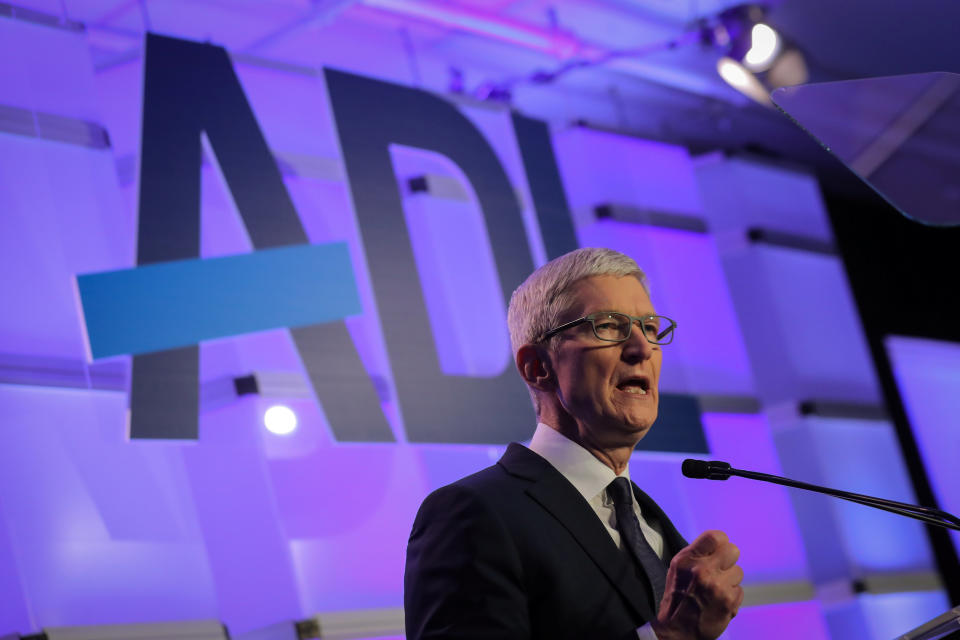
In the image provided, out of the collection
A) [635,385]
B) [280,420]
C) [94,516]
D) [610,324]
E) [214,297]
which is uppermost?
[214,297]

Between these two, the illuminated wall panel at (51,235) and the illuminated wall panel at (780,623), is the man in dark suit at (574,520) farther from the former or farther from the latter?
the illuminated wall panel at (780,623)

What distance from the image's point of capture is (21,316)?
3305 millimetres

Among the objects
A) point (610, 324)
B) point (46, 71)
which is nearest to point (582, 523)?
point (610, 324)

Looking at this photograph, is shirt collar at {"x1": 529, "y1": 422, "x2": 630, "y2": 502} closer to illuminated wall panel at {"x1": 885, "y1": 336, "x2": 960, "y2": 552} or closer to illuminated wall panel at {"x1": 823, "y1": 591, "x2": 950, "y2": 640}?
illuminated wall panel at {"x1": 823, "y1": 591, "x2": 950, "y2": 640}

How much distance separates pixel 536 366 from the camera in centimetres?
197

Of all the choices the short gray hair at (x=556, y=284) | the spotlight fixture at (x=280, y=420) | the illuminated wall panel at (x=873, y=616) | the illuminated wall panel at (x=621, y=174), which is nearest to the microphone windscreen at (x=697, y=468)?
the short gray hair at (x=556, y=284)

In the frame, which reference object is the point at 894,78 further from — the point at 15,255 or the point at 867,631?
the point at 867,631

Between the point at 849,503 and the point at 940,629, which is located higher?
the point at 849,503

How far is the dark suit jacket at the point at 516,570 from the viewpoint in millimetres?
1605

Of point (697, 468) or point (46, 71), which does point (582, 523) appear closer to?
point (697, 468)

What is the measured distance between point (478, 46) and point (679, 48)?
105cm

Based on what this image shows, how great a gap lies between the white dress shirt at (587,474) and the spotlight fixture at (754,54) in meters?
3.45

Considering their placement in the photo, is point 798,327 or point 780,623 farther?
point 798,327

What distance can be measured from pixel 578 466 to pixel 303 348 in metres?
2.10
